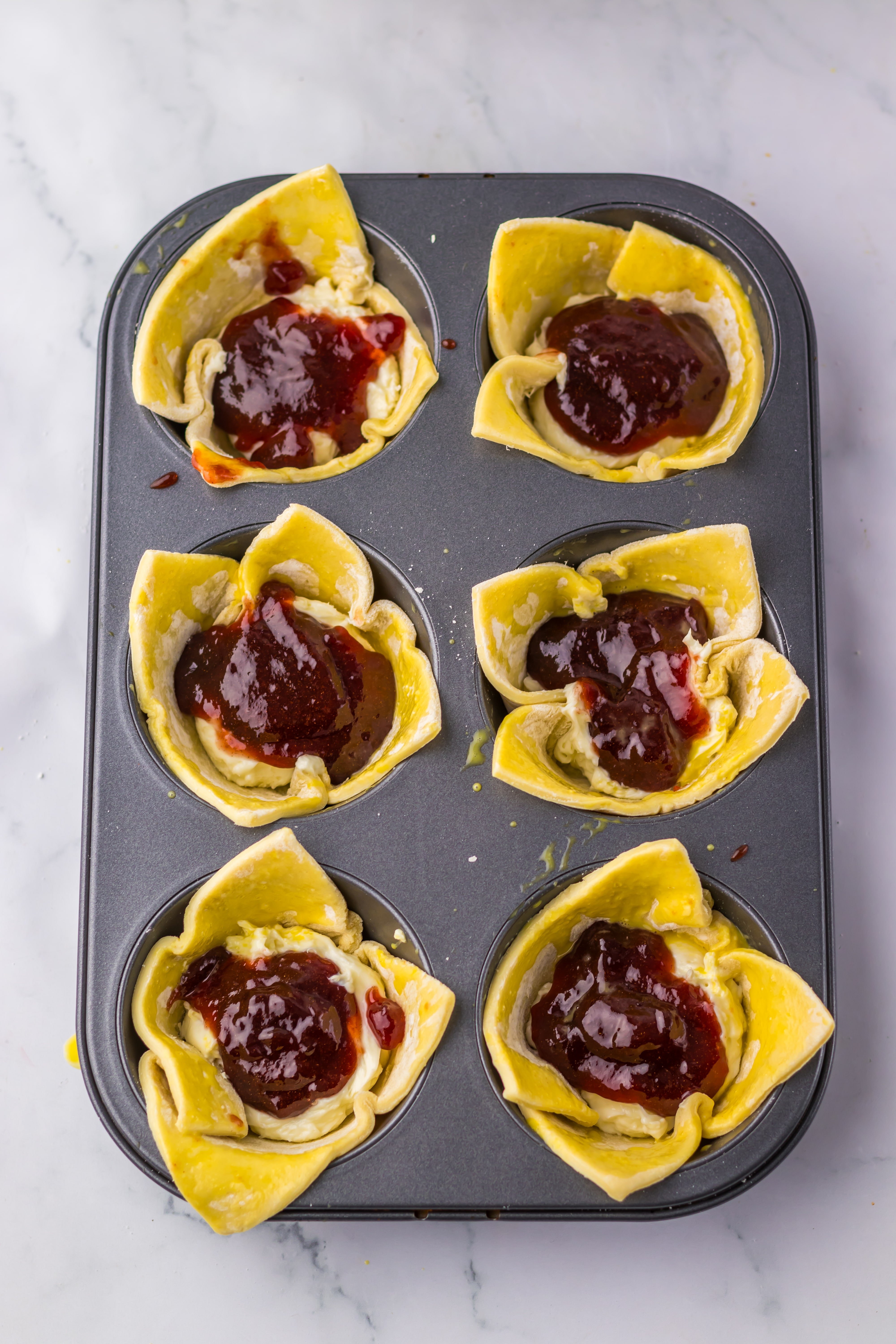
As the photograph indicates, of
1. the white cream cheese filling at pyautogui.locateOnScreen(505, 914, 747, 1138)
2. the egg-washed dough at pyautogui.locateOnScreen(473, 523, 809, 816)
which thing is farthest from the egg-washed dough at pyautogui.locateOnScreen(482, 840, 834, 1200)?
the egg-washed dough at pyautogui.locateOnScreen(473, 523, 809, 816)

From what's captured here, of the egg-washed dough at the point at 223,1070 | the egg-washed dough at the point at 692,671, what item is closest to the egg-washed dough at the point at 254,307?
the egg-washed dough at the point at 692,671

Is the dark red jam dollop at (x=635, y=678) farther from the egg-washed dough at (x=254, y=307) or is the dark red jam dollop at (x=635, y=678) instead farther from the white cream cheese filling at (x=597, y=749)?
the egg-washed dough at (x=254, y=307)

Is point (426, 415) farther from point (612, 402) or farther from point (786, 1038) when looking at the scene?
point (786, 1038)

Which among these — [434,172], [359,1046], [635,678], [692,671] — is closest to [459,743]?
[635,678]

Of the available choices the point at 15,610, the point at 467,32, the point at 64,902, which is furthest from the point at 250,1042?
the point at 467,32

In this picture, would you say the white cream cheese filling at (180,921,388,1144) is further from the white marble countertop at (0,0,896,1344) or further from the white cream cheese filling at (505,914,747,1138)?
the white marble countertop at (0,0,896,1344)

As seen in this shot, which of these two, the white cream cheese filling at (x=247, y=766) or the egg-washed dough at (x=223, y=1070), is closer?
the egg-washed dough at (x=223, y=1070)
